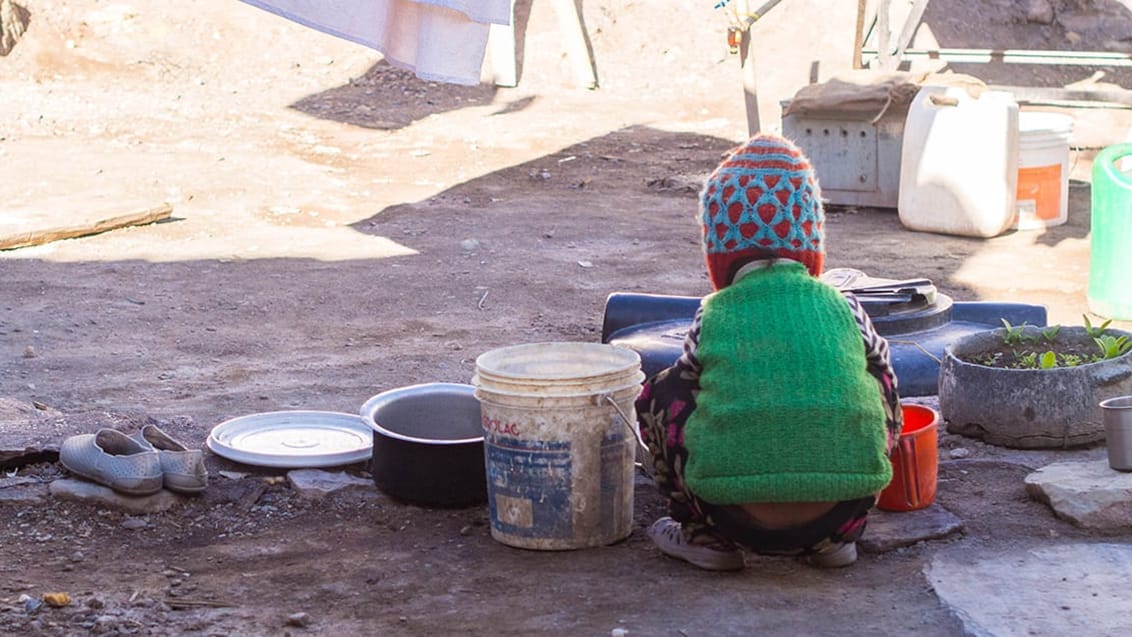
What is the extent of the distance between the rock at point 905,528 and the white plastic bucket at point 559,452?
2.02ft

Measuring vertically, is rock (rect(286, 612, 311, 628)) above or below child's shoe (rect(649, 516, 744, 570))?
below

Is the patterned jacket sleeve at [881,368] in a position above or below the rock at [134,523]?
above

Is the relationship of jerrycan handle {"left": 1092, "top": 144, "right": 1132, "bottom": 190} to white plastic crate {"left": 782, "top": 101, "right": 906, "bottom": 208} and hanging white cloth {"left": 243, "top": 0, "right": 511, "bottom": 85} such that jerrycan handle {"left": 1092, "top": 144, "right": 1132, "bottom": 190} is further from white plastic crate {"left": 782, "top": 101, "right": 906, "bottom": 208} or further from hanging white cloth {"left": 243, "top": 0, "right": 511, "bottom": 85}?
hanging white cloth {"left": 243, "top": 0, "right": 511, "bottom": 85}

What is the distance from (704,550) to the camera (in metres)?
3.29

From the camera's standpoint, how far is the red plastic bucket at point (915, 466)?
3.49 metres

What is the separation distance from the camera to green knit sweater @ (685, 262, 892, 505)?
295 cm

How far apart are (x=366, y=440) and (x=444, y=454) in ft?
2.04

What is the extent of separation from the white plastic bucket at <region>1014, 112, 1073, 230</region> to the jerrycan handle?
2.30 m

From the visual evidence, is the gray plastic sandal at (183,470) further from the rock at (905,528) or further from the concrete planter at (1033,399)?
the concrete planter at (1033,399)

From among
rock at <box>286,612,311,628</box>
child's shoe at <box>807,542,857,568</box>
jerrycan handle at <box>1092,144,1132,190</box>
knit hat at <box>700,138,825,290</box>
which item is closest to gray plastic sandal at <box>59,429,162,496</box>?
rock at <box>286,612,311,628</box>

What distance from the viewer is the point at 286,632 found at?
9.90 ft

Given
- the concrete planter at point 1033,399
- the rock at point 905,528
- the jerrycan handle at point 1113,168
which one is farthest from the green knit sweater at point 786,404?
the jerrycan handle at point 1113,168

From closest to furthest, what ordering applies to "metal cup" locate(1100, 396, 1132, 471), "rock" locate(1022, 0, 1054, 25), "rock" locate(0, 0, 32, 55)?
"metal cup" locate(1100, 396, 1132, 471), "rock" locate(0, 0, 32, 55), "rock" locate(1022, 0, 1054, 25)

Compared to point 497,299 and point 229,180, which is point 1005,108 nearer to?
point 497,299
